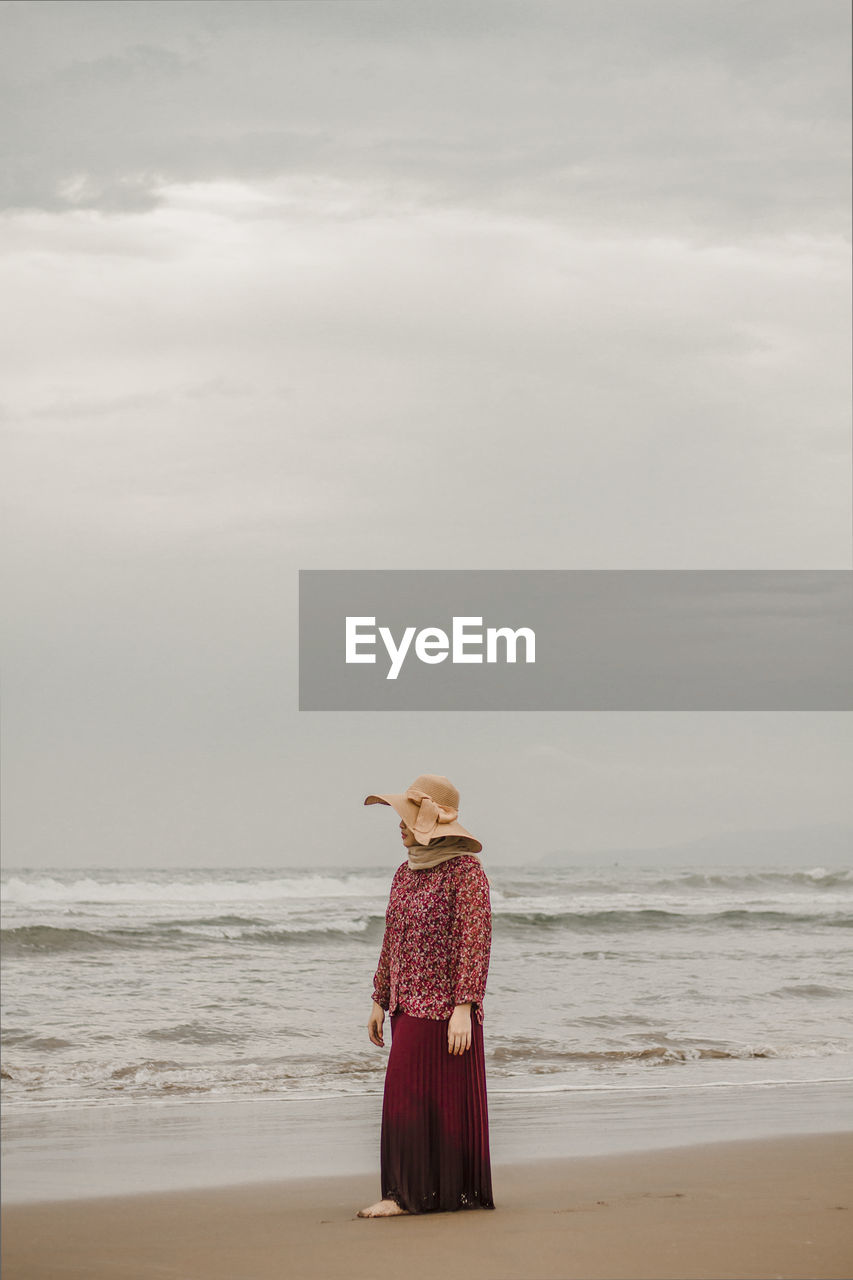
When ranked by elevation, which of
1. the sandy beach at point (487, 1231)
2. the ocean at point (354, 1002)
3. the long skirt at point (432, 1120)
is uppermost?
the long skirt at point (432, 1120)

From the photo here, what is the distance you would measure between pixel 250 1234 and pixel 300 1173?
118cm

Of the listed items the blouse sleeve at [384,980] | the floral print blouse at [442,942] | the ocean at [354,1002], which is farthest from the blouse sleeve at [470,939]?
the ocean at [354,1002]

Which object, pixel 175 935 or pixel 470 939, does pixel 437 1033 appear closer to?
pixel 470 939

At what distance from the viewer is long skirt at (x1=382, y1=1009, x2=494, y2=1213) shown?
16.5ft

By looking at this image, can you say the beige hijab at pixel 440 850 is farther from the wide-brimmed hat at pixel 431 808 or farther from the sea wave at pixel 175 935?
the sea wave at pixel 175 935

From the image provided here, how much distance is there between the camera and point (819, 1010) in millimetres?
A: 13305

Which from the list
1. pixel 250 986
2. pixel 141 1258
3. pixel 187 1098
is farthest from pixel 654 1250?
pixel 250 986

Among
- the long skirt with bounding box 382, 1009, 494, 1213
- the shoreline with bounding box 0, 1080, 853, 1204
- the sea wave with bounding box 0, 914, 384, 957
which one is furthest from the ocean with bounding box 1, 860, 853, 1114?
the long skirt with bounding box 382, 1009, 494, 1213

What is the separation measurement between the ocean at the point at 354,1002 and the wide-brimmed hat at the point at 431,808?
3820 mm

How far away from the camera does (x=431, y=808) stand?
16.9 ft

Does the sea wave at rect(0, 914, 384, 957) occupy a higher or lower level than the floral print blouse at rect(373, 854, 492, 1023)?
lower

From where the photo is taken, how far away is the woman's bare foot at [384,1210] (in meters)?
5.03

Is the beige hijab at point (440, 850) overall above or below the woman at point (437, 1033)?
above

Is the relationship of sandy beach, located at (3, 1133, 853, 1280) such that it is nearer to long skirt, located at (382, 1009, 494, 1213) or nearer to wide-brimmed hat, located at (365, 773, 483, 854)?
long skirt, located at (382, 1009, 494, 1213)
